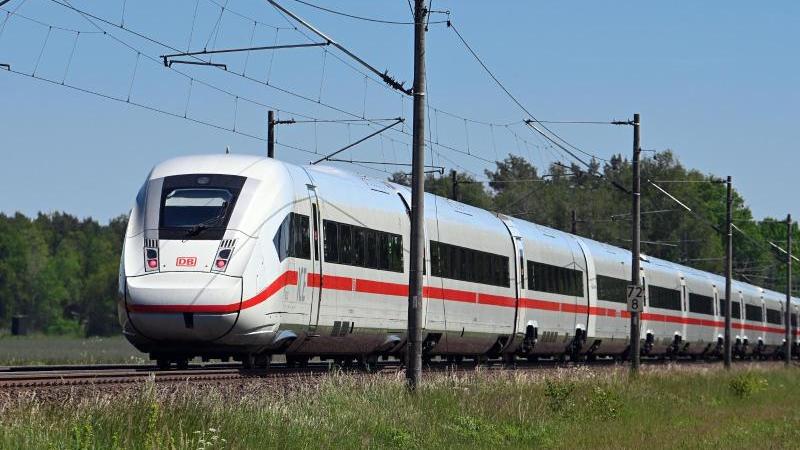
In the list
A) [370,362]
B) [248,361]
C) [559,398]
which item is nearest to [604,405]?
[559,398]

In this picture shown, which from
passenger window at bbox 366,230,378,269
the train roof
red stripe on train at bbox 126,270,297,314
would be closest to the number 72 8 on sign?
the train roof

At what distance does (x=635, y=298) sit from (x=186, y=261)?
62.8 feet

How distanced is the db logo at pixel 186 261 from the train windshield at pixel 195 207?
2.01 ft

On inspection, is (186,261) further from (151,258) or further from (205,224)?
(205,224)

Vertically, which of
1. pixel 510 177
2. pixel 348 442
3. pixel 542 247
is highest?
pixel 510 177

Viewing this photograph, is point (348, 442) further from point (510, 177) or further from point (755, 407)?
point (510, 177)

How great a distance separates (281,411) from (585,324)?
27.4m

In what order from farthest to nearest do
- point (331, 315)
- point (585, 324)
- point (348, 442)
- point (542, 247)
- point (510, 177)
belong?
point (510, 177), point (585, 324), point (542, 247), point (331, 315), point (348, 442)

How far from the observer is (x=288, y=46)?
88.0ft

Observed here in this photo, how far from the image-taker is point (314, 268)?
26078 mm

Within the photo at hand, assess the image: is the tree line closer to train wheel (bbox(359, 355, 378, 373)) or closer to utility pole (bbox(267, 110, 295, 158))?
utility pole (bbox(267, 110, 295, 158))

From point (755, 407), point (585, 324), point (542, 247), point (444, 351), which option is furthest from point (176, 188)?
point (585, 324)

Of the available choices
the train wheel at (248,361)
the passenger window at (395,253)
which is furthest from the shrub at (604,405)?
the train wheel at (248,361)

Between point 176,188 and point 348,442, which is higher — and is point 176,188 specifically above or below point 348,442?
above
